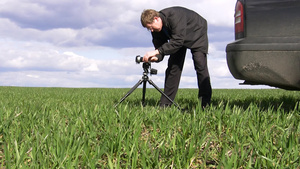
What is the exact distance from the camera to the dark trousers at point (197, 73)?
5.57 metres

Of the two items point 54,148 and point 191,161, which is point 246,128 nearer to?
point 191,161

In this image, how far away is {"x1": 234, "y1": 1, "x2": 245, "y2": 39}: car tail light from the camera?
13.1 ft

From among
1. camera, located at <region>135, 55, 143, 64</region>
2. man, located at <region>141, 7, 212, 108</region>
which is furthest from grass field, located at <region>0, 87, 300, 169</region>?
man, located at <region>141, 7, 212, 108</region>

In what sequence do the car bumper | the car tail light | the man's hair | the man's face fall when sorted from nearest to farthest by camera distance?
the car bumper → the car tail light → the man's hair → the man's face

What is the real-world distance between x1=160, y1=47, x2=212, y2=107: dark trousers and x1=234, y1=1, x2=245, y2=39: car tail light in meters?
1.42

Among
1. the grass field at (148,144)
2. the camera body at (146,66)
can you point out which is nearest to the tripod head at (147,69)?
the camera body at (146,66)

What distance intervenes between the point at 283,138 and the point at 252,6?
1.85 meters

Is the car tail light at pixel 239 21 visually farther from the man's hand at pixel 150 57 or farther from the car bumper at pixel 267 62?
the man's hand at pixel 150 57

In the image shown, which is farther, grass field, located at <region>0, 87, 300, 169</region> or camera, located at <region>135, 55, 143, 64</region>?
camera, located at <region>135, 55, 143, 64</region>

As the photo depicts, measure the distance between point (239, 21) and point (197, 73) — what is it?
1.74m

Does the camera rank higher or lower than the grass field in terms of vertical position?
higher

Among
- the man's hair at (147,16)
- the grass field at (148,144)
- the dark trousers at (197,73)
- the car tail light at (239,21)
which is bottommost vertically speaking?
the grass field at (148,144)

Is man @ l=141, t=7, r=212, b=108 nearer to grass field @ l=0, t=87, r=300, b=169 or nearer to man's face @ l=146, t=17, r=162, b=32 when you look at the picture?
man's face @ l=146, t=17, r=162, b=32

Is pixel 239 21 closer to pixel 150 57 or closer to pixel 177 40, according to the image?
pixel 177 40
